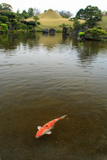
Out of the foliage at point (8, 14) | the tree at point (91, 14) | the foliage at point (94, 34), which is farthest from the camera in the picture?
the foliage at point (8, 14)

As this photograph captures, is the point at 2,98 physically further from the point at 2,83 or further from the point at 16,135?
the point at 16,135

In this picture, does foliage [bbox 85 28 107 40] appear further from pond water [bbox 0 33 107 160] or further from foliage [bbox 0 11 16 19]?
foliage [bbox 0 11 16 19]

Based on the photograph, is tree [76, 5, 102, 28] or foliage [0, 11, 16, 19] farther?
foliage [0, 11, 16, 19]

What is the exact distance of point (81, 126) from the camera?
4441 mm

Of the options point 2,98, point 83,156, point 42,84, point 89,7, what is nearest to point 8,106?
point 2,98

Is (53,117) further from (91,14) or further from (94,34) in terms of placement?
(91,14)

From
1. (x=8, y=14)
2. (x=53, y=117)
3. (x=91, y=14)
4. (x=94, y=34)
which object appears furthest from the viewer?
(x=8, y=14)

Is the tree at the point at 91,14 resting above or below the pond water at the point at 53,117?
above

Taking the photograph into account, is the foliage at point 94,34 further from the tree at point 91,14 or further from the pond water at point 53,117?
the pond water at point 53,117

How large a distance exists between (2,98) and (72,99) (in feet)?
11.8

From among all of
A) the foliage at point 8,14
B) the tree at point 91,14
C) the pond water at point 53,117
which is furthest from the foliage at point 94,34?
the foliage at point 8,14

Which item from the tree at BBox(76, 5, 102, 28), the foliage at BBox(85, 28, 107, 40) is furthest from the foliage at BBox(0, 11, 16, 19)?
the foliage at BBox(85, 28, 107, 40)

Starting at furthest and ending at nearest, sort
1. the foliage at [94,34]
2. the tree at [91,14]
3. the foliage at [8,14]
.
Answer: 1. the foliage at [8,14]
2. the tree at [91,14]
3. the foliage at [94,34]

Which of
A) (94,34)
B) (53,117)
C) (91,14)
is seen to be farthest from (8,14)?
(53,117)
